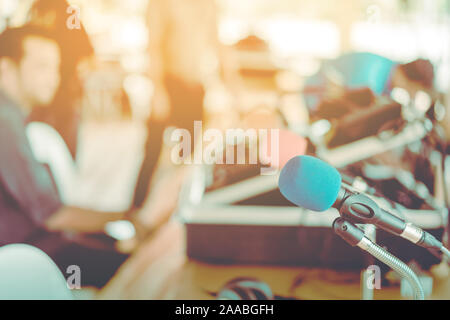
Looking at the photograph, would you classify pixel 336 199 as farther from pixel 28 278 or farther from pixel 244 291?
pixel 28 278

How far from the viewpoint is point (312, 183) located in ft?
1.39

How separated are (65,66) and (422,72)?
91cm

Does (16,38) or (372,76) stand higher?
(16,38)

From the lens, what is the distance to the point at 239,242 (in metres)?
0.74

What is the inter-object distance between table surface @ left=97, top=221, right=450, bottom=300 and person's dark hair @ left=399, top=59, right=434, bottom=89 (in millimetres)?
447

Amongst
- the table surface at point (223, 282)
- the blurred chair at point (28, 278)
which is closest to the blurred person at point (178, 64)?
the table surface at point (223, 282)

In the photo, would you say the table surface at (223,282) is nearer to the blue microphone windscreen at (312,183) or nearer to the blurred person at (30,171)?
the blurred person at (30,171)

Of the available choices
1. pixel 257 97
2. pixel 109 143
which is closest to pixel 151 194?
pixel 257 97

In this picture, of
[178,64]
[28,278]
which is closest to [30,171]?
[28,278]

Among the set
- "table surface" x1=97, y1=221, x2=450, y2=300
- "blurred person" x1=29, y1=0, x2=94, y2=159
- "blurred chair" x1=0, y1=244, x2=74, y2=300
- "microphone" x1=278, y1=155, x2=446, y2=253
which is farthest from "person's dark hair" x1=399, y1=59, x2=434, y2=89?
"blurred chair" x1=0, y1=244, x2=74, y2=300

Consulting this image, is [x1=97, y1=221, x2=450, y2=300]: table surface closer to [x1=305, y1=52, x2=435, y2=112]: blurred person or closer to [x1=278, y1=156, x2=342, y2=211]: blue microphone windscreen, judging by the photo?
[x1=278, y1=156, x2=342, y2=211]: blue microphone windscreen

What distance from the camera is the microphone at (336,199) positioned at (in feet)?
1.38

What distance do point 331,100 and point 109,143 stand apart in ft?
6.92

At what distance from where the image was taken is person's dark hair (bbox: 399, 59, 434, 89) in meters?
0.92
